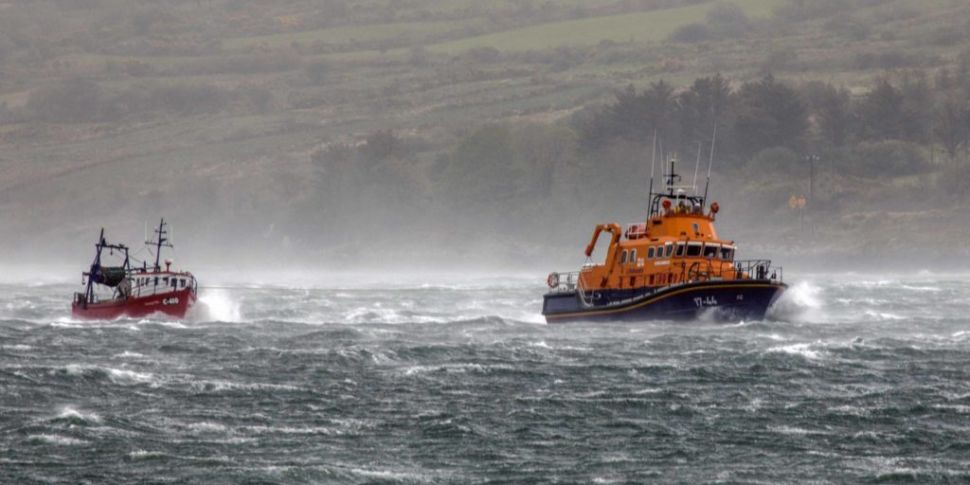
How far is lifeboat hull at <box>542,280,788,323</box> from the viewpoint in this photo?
65312 millimetres

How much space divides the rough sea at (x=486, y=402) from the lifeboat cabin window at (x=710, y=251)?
3.61 meters

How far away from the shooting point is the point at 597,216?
190625mm

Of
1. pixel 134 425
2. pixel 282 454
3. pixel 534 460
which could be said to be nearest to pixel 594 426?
pixel 534 460

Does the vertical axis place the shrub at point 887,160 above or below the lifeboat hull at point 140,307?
above

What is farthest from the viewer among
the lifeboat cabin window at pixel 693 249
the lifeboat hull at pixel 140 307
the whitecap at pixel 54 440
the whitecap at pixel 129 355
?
the lifeboat hull at pixel 140 307

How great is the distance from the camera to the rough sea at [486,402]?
34.2 m

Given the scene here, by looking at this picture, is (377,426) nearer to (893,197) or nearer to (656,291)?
(656,291)

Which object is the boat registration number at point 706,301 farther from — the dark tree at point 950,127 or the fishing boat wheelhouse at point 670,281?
the dark tree at point 950,127

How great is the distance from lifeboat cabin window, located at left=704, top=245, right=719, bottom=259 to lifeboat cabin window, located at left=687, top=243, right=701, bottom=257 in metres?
0.41

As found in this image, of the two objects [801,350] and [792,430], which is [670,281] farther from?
[792,430]

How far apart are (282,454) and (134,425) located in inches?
196

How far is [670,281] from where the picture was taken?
67.7 m

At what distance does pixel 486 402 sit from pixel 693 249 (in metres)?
27.5

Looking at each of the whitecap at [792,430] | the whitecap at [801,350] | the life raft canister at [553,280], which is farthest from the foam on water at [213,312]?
the whitecap at [792,430]
